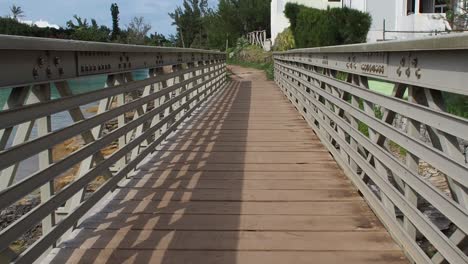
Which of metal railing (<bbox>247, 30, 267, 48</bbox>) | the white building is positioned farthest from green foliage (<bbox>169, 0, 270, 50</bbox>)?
the white building

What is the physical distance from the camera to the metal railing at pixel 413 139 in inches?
99.7

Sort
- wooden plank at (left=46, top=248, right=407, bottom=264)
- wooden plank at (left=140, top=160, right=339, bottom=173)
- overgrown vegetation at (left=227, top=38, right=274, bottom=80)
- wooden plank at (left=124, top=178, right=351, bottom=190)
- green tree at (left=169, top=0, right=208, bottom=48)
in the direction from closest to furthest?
1. wooden plank at (left=46, top=248, right=407, bottom=264)
2. wooden plank at (left=124, top=178, right=351, bottom=190)
3. wooden plank at (left=140, top=160, right=339, bottom=173)
4. overgrown vegetation at (left=227, top=38, right=274, bottom=80)
5. green tree at (left=169, top=0, right=208, bottom=48)

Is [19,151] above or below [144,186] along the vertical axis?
above

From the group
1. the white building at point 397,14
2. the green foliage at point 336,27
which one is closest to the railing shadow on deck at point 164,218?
the green foliage at point 336,27

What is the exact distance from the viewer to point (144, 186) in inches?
200

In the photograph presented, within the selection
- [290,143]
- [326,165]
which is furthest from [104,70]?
[290,143]

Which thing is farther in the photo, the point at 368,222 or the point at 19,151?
the point at 368,222

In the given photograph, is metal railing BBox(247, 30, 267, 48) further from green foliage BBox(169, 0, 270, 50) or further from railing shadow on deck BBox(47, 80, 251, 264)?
railing shadow on deck BBox(47, 80, 251, 264)

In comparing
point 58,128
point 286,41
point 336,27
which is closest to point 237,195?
point 58,128

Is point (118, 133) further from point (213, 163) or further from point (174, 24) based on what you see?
point (174, 24)

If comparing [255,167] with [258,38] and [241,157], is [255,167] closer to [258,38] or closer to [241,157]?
[241,157]

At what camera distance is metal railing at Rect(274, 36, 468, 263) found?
8.31ft

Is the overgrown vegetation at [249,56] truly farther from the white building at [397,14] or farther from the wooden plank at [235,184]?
the wooden plank at [235,184]

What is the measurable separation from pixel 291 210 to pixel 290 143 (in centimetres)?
310
